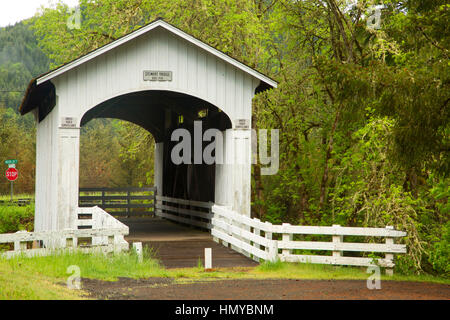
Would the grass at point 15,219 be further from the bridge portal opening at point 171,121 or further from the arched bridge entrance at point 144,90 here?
the arched bridge entrance at point 144,90

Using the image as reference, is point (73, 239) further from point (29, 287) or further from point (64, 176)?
point (29, 287)

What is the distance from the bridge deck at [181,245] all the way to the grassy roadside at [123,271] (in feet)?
1.96

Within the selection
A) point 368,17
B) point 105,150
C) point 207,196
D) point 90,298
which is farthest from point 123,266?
point 105,150

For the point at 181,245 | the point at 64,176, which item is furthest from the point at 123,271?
the point at 181,245

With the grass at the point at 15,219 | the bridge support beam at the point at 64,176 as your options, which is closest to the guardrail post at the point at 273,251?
the bridge support beam at the point at 64,176

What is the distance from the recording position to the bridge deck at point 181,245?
471 inches

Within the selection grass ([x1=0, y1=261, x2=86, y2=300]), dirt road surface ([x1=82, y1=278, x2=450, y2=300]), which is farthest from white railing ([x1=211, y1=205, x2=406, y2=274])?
grass ([x1=0, y1=261, x2=86, y2=300])

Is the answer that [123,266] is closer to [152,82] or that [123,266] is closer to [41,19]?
[152,82]

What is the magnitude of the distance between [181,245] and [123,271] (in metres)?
4.15

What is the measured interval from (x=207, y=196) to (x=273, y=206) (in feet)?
16.8

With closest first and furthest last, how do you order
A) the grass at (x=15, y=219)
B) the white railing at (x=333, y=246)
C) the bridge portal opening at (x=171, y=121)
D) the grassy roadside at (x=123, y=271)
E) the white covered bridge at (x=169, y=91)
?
the grassy roadside at (x=123, y=271) < the white railing at (x=333, y=246) < the white covered bridge at (x=169, y=91) < the bridge portal opening at (x=171, y=121) < the grass at (x=15, y=219)

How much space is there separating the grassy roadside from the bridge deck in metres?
0.60

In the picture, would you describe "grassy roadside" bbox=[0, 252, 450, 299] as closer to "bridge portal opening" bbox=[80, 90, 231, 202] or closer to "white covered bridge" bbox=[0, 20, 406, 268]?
"white covered bridge" bbox=[0, 20, 406, 268]

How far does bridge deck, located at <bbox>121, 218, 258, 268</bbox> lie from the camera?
12.0 metres
